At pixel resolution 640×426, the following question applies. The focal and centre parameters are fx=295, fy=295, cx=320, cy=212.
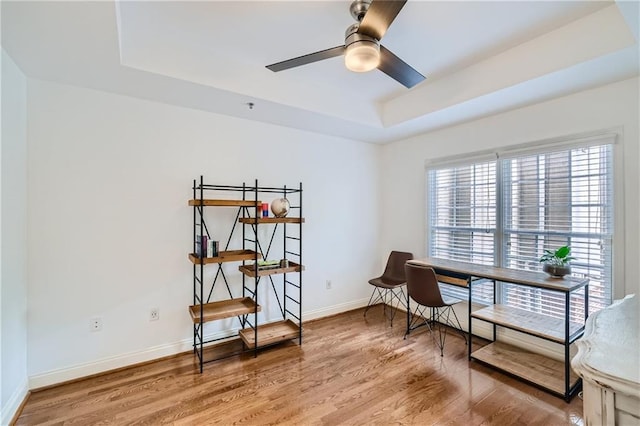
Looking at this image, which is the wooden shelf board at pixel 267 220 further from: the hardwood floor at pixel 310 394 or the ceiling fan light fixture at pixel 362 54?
the ceiling fan light fixture at pixel 362 54

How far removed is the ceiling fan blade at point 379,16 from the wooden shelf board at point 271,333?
2.66 m

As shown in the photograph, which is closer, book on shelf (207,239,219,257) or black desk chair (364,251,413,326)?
book on shelf (207,239,219,257)

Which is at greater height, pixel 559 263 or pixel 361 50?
pixel 361 50

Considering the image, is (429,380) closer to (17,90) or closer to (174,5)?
(174,5)

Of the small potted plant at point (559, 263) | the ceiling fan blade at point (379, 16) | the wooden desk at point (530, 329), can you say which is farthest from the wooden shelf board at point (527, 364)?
the ceiling fan blade at point (379, 16)

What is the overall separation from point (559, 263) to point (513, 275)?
340 millimetres

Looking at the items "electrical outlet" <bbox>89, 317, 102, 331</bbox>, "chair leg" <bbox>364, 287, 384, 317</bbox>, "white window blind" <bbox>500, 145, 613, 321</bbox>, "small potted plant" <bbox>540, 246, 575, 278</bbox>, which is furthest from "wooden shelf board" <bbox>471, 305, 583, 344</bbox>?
"electrical outlet" <bbox>89, 317, 102, 331</bbox>

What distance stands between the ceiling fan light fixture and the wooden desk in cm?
203

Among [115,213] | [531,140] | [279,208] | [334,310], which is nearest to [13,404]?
[115,213]

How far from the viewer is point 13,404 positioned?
1954 millimetres

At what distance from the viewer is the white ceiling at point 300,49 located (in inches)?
71.5

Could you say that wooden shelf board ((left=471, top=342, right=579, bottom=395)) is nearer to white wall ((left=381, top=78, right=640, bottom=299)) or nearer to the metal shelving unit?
white wall ((left=381, top=78, right=640, bottom=299))

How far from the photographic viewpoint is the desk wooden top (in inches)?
86.7

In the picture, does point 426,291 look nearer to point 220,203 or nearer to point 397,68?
point 397,68
